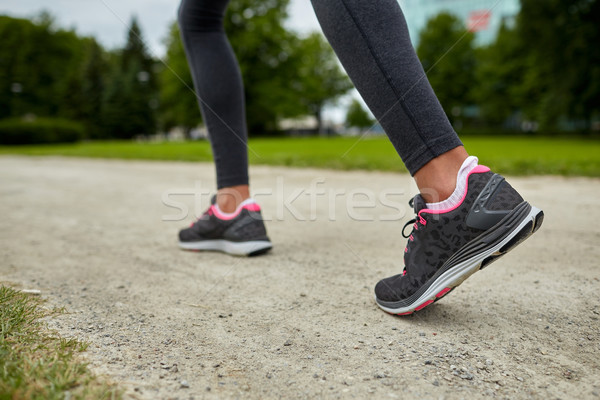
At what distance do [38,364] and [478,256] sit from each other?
0.94m

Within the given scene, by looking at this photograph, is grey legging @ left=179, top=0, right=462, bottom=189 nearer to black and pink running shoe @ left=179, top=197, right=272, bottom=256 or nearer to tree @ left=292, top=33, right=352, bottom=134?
black and pink running shoe @ left=179, top=197, right=272, bottom=256

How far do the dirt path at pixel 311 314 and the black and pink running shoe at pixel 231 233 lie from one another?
0.06 meters

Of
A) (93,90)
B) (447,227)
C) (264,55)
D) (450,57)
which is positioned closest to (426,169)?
(447,227)

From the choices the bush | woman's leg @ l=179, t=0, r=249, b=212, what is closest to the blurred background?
the bush

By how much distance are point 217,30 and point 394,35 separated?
1.02 meters

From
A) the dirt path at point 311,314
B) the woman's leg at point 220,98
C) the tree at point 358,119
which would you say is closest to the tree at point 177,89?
the woman's leg at point 220,98

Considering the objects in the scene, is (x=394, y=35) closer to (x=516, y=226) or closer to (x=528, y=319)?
(x=516, y=226)

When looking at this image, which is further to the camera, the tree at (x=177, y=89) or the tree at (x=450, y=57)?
the tree at (x=450, y=57)

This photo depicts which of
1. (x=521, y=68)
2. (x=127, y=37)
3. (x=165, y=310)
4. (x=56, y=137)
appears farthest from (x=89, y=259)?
(x=127, y=37)

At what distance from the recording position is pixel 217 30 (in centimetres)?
187

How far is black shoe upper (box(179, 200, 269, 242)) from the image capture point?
1.78 meters

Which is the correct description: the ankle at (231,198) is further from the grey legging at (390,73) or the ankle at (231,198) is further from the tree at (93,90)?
the tree at (93,90)

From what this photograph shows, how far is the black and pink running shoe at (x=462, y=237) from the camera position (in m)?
1.02

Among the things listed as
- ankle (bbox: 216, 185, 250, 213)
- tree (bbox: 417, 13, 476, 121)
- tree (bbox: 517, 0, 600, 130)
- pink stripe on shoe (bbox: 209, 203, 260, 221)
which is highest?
tree (bbox: 417, 13, 476, 121)
